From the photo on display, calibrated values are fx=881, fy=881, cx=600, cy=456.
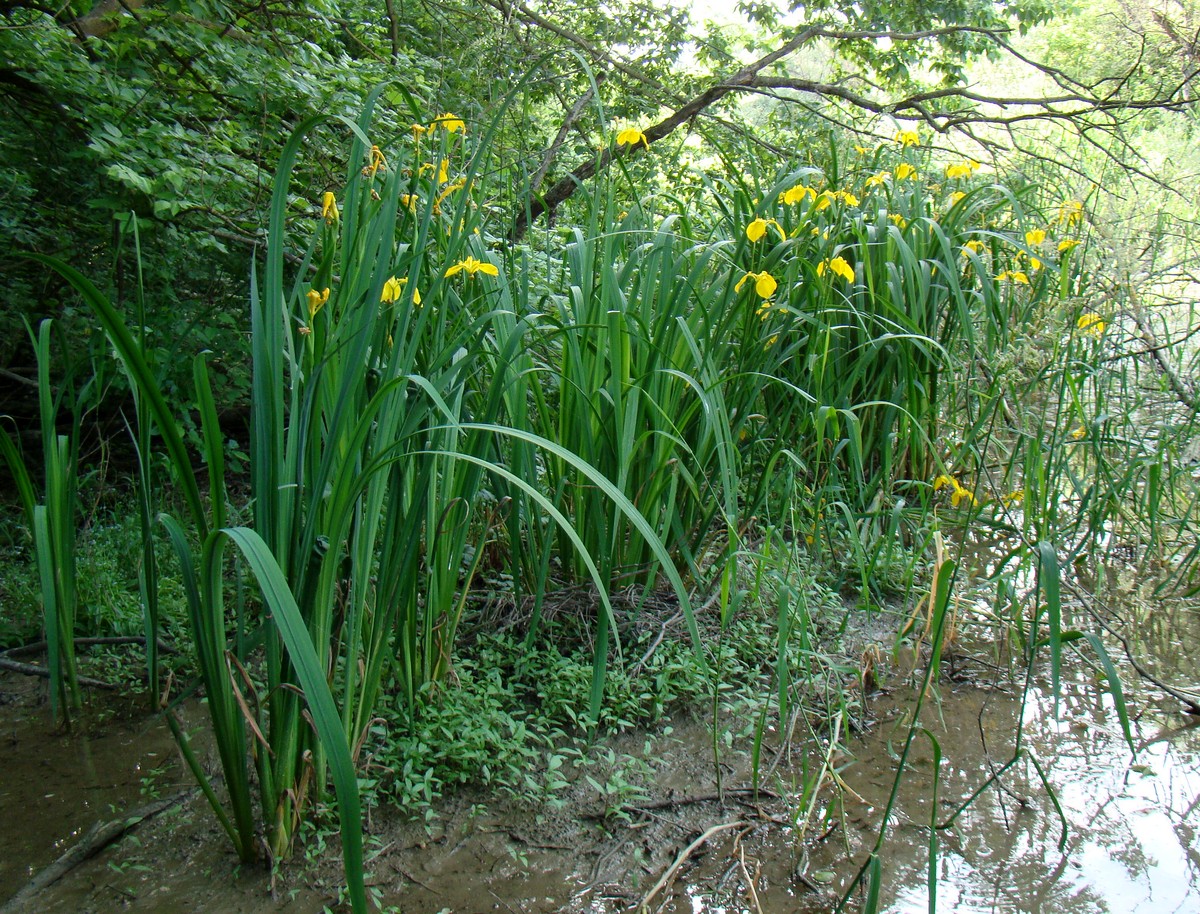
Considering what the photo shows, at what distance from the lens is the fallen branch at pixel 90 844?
1326 millimetres

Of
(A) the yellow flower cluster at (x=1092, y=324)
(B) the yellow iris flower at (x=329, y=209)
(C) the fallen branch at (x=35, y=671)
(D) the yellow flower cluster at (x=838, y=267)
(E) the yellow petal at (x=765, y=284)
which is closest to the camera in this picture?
(B) the yellow iris flower at (x=329, y=209)

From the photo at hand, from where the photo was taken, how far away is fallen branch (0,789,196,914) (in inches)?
52.2

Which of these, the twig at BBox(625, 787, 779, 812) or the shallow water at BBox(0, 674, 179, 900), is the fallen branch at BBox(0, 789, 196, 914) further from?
the twig at BBox(625, 787, 779, 812)

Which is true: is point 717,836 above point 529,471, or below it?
below

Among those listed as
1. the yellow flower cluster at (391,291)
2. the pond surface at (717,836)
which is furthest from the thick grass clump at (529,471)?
the pond surface at (717,836)

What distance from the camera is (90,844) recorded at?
142 centimetres

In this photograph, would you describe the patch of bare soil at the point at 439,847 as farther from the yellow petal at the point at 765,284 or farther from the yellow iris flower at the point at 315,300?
the yellow petal at the point at 765,284

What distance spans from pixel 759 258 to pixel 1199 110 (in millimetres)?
3551

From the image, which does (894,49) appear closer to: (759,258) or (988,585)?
(759,258)

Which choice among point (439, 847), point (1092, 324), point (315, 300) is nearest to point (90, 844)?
point (439, 847)

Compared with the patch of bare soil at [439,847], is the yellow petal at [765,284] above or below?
above

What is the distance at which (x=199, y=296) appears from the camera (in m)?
3.20

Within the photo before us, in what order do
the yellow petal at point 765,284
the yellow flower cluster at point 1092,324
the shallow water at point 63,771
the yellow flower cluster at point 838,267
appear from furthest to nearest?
the yellow flower cluster at point 1092,324, the yellow flower cluster at point 838,267, the yellow petal at point 765,284, the shallow water at point 63,771

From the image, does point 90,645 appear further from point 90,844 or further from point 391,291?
point 391,291
